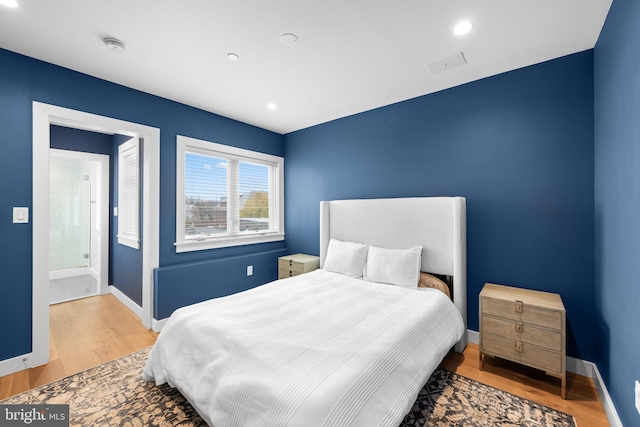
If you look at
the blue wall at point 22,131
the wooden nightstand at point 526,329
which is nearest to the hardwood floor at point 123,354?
the wooden nightstand at point 526,329

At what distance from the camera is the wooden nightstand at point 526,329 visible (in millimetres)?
1981

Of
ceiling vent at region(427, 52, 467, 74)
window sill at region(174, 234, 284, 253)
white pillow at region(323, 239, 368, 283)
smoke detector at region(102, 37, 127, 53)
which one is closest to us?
smoke detector at region(102, 37, 127, 53)

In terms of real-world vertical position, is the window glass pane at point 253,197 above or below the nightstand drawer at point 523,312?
above

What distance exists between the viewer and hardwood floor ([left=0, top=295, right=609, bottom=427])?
6.38 ft

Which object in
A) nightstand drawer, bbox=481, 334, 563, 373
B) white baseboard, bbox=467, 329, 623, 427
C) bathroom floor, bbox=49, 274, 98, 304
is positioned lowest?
bathroom floor, bbox=49, 274, 98, 304

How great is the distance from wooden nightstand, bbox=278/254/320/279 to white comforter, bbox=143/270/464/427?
114 centimetres

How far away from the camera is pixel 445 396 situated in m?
1.97

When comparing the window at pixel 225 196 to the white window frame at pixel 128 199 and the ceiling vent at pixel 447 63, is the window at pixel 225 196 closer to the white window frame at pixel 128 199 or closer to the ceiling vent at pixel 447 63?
the white window frame at pixel 128 199

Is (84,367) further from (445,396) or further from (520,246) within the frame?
(520,246)

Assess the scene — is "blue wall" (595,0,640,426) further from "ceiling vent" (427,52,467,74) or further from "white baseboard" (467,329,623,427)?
"ceiling vent" (427,52,467,74)

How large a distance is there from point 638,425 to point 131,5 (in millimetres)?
3627

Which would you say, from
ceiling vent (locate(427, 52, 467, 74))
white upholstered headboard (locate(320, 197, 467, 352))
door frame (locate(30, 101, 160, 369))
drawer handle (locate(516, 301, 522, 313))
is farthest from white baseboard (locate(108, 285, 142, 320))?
ceiling vent (locate(427, 52, 467, 74))

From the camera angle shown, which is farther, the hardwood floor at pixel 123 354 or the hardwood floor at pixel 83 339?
the hardwood floor at pixel 83 339

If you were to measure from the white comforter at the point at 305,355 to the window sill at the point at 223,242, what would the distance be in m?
1.38
